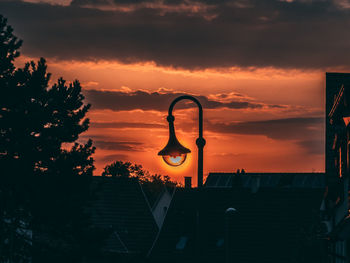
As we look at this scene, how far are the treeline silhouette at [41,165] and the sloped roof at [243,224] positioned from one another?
1087 cm

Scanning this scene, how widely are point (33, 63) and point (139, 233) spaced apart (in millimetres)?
22781

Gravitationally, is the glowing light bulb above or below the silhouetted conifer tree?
below

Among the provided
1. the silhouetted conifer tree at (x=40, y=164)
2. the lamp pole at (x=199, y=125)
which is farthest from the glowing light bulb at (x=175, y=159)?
the silhouetted conifer tree at (x=40, y=164)

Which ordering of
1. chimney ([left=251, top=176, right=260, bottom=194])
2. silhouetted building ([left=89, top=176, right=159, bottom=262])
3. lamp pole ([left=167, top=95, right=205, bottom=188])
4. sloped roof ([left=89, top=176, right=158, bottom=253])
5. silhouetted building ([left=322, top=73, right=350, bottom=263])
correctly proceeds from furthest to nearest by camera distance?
sloped roof ([left=89, top=176, right=158, bottom=253]) < silhouetted building ([left=89, top=176, right=159, bottom=262]) < chimney ([left=251, top=176, right=260, bottom=194]) < silhouetted building ([left=322, top=73, right=350, bottom=263]) < lamp pole ([left=167, top=95, right=205, bottom=188])

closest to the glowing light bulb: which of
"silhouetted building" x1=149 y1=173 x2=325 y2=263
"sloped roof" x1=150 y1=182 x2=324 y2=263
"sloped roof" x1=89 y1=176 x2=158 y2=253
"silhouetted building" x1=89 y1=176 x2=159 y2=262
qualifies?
"silhouetted building" x1=149 y1=173 x2=325 y2=263

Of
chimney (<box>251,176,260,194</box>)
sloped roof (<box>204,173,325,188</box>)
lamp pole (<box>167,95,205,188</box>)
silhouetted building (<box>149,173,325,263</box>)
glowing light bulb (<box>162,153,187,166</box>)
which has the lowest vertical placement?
glowing light bulb (<box>162,153,187,166</box>)

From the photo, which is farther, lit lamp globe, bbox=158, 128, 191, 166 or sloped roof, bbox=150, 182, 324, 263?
sloped roof, bbox=150, 182, 324, 263

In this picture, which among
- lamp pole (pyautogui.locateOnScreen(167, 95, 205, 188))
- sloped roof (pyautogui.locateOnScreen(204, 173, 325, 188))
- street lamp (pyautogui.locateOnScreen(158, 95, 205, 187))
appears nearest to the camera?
street lamp (pyautogui.locateOnScreen(158, 95, 205, 187))

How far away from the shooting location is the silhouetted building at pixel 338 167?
19780mm

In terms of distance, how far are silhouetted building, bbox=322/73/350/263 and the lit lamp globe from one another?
4164 mm

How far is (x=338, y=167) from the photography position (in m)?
24.8

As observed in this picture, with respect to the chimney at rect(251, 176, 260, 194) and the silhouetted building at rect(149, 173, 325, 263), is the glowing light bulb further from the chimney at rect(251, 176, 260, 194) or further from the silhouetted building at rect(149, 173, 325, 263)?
the chimney at rect(251, 176, 260, 194)

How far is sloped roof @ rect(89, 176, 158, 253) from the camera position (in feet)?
188

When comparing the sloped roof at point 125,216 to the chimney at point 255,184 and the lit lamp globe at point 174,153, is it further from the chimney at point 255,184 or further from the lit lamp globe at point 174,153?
the lit lamp globe at point 174,153
